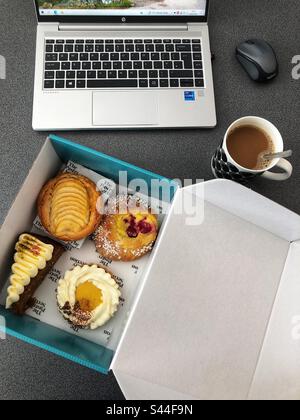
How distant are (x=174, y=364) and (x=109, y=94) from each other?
52cm

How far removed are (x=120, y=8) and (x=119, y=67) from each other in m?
0.11

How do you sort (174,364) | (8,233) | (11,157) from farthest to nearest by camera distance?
(11,157) < (8,233) < (174,364)

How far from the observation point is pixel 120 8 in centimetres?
78

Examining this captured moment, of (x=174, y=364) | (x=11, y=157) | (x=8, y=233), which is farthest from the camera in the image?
(x=11, y=157)

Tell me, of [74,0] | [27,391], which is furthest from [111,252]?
[74,0]

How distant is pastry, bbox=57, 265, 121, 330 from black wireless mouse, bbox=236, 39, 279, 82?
51 centimetres

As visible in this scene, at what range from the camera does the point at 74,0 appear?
758 mm

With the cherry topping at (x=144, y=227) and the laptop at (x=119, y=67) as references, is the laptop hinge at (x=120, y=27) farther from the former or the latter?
the cherry topping at (x=144, y=227)

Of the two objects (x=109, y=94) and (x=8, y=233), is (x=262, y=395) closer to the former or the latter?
(x=8, y=233)

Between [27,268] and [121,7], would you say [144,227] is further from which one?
[121,7]

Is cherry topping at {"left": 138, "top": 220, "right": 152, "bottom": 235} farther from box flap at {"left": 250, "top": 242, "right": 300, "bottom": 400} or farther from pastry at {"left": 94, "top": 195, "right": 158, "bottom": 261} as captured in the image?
box flap at {"left": 250, "top": 242, "right": 300, "bottom": 400}

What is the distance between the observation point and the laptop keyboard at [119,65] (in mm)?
781

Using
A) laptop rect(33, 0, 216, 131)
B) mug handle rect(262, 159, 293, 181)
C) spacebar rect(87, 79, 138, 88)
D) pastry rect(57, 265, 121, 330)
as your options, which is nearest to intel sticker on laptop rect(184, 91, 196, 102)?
laptop rect(33, 0, 216, 131)

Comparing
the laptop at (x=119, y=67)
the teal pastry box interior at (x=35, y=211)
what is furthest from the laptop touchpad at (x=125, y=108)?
the teal pastry box interior at (x=35, y=211)
